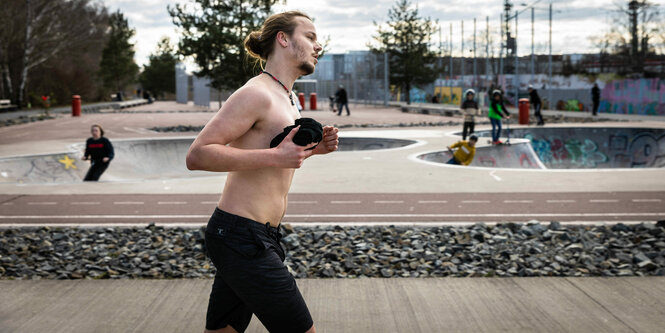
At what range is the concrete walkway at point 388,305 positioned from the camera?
491cm

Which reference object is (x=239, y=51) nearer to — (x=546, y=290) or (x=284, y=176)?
(x=546, y=290)

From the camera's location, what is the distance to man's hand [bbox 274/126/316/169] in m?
2.96

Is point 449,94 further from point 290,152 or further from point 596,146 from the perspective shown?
point 290,152

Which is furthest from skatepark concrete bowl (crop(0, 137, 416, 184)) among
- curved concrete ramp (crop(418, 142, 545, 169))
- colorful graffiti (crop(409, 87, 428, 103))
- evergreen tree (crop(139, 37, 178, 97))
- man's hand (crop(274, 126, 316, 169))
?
evergreen tree (crop(139, 37, 178, 97))

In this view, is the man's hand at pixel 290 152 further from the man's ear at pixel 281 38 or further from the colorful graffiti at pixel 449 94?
the colorful graffiti at pixel 449 94

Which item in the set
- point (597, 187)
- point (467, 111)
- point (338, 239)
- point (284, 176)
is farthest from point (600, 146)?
point (284, 176)

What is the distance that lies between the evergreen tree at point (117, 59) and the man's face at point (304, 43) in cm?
9642

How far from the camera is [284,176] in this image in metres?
3.22

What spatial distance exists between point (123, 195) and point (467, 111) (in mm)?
11975

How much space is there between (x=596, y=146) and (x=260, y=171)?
23.8m

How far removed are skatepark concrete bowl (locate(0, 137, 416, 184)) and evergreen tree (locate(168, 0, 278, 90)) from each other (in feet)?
34.1

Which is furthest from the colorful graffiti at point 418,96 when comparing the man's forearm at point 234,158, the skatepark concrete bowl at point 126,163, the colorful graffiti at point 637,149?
the man's forearm at point 234,158

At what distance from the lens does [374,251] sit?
24.4ft

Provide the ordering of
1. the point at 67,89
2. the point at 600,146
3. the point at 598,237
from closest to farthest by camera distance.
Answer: the point at 598,237 → the point at 600,146 → the point at 67,89
